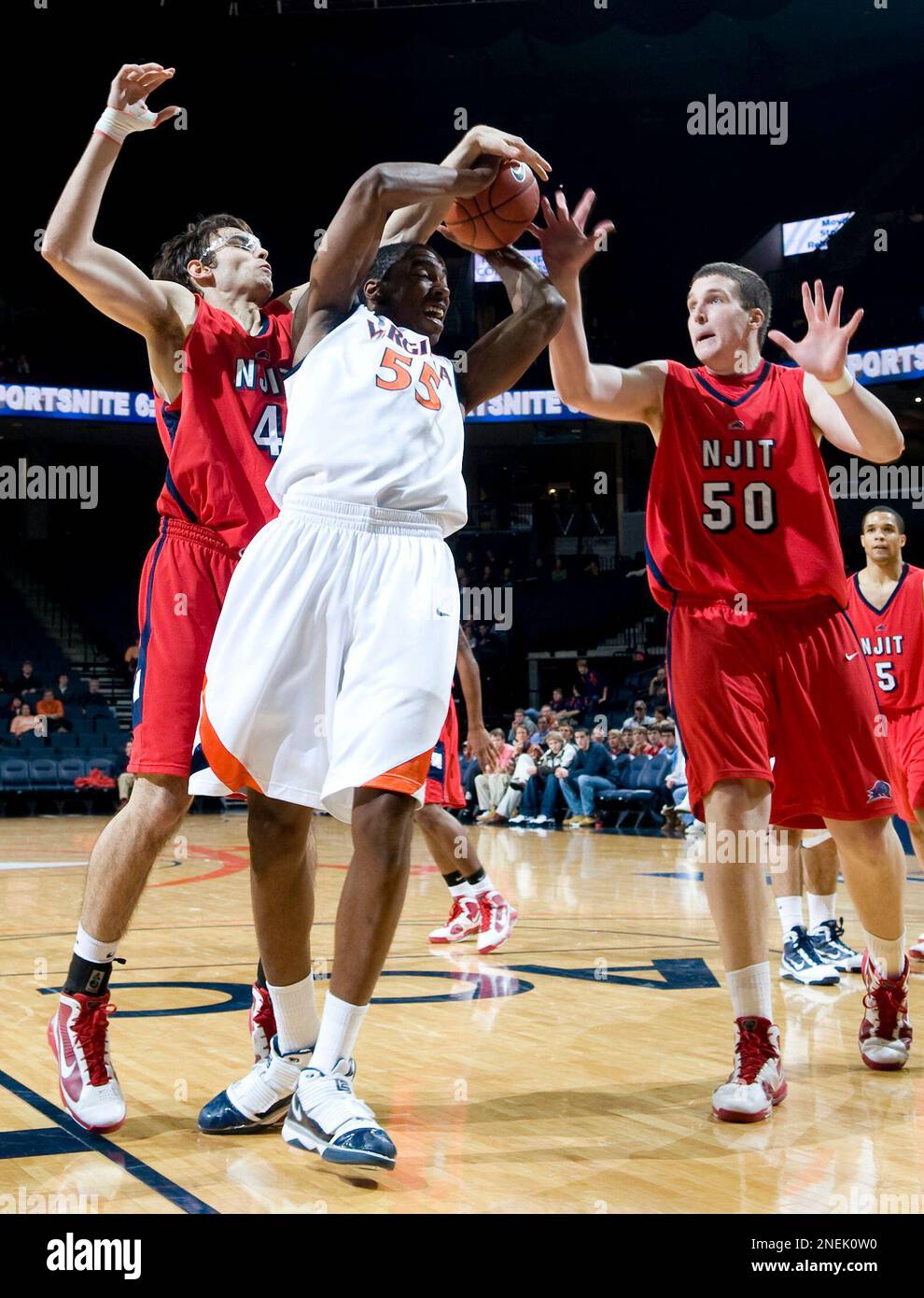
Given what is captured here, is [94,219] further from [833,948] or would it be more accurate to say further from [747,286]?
[833,948]

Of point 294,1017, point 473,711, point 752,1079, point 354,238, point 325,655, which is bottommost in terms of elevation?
point 752,1079

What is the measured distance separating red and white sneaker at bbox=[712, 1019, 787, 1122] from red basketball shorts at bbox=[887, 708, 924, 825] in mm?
2764

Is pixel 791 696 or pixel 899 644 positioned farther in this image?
pixel 899 644

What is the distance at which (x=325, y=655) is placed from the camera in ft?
9.43

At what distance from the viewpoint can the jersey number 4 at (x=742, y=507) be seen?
3.65 m

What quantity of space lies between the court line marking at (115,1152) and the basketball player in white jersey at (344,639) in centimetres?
26

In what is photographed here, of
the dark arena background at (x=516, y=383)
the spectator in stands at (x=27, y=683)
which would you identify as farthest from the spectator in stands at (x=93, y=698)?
the spectator in stands at (x=27, y=683)

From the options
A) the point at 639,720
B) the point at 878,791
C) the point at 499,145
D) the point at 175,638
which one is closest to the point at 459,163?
the point at 499,145

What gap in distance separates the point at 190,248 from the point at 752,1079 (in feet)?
9.26

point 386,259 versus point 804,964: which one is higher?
point 386,259

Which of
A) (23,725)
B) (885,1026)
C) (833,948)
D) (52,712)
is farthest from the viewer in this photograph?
(52,712)

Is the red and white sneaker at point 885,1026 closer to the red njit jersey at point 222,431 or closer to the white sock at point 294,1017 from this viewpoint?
the white sock at point 294,1017

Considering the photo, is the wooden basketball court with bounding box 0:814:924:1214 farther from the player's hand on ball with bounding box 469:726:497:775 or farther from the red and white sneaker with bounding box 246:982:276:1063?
the player's hand on ball with bounding box 469:726:497:775

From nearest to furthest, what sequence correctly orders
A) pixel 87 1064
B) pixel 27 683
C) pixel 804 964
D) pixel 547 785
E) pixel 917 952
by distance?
pixel 87 1064
pixel 804 964
pixel 917 952
pixel 547 785
pixel 27 683
